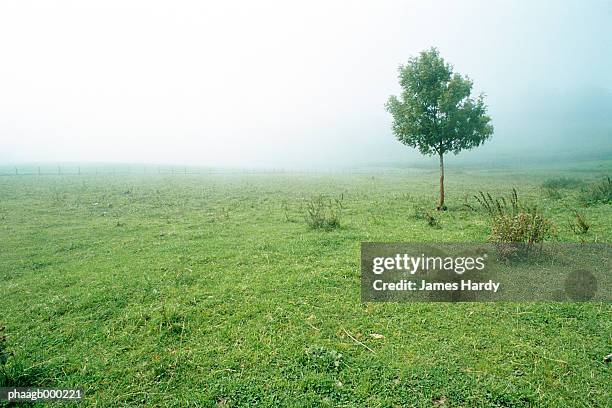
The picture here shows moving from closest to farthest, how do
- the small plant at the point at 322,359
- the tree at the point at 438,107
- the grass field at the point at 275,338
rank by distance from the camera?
the grass field at the point at 275,338 → the small plant at the point at 322,359 → the tree at the point at 438,107

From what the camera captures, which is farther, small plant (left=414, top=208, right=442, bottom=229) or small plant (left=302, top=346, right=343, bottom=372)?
small plant (left=414, top=208, right=442, bottom=229)

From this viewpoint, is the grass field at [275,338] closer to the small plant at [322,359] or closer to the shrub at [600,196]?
the small plant at [322,359]

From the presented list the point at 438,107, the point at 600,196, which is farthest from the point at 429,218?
the point at 600,196

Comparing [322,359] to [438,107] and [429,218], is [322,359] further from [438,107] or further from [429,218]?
[438,107]

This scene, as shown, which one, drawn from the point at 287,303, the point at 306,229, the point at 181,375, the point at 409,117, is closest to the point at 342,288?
the point at 287,303

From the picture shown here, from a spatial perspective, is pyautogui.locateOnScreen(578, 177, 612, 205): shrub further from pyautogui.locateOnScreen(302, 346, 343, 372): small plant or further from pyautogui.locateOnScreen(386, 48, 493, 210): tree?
pyautogui.locateOnScreen(302, 346, 343, 372): small plant

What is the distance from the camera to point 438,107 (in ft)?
73.5

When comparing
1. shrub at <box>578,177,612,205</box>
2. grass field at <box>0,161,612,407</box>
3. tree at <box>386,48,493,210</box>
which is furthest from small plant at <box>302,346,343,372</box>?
shrub at <box>578,177,612,205</box>

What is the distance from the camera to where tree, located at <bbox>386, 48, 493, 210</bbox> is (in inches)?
882

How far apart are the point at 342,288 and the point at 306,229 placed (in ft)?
23.7

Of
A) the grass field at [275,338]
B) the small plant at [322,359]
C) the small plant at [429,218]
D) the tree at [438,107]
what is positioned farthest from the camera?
the tree at [438,107]

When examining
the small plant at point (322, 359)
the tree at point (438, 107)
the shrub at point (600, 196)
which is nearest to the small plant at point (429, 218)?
the tree at point (438, 107)

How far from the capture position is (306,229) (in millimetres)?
15938

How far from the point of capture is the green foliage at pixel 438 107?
22406 millimetres
